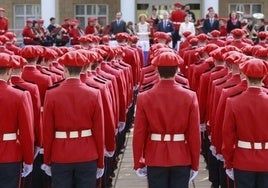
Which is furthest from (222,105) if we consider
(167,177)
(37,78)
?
(37,78)

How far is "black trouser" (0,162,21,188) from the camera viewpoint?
20.2ft

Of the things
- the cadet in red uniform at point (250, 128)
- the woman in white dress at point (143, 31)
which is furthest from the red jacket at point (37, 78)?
the woman in white dress at point (143, 31)

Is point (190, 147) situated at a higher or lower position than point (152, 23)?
lower

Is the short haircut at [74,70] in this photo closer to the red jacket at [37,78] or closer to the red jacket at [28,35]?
the red jacket at [37,78]

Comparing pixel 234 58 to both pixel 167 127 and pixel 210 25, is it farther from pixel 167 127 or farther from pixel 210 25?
pixel 210 25

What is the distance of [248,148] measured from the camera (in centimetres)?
593

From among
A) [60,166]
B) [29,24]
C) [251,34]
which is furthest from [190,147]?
[29,24]

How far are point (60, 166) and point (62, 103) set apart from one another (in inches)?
24.1

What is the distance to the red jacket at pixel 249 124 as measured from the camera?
587cm

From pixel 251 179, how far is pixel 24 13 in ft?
96.3

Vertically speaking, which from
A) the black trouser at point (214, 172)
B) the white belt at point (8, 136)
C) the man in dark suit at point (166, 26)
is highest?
the man in dark suit at point (166, 26)

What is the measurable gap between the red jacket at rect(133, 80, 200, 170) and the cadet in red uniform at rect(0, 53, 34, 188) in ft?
3.59

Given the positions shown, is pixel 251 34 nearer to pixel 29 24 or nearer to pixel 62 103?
pixel 29 24

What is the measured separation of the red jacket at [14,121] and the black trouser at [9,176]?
0.05 meters
